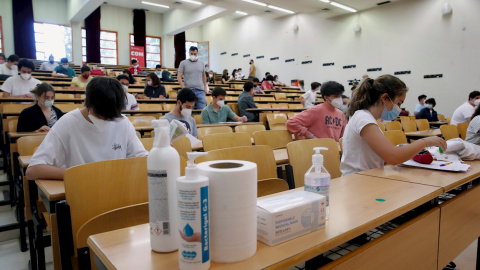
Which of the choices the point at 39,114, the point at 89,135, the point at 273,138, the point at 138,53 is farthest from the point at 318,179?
the point at 138,53

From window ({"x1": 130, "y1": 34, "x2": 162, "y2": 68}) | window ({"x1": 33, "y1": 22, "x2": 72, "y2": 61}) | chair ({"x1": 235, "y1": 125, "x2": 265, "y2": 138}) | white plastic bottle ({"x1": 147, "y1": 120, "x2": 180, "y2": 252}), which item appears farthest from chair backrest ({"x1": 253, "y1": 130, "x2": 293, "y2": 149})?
window ({"x1": 130, "y1": 34, "x2": 162, "y2": 68})

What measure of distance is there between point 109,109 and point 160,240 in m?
1.01

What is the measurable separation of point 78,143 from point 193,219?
1279 mm

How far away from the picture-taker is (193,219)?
619 millimetres

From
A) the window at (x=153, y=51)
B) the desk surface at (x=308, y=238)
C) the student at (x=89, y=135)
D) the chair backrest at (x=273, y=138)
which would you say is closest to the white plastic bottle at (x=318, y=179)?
the desk surface at (x=308, y=238)

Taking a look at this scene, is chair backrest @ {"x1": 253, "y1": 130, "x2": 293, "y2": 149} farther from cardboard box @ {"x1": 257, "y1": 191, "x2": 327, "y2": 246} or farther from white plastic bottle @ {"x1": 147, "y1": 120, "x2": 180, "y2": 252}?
white plastic bottle @ {"x1": 147, "y1": 120, "x2": 180, "y2": 252}

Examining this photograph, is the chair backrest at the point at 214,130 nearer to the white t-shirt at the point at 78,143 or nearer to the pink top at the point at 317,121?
the pink top at the point at 317,121

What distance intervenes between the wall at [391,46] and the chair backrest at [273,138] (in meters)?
8.56

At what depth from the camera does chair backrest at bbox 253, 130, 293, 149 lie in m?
2.58

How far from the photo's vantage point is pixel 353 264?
3.12ft

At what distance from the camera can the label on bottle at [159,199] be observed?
696 mm

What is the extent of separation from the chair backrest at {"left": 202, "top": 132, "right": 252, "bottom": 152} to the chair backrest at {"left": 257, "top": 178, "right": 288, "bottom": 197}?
0.68m

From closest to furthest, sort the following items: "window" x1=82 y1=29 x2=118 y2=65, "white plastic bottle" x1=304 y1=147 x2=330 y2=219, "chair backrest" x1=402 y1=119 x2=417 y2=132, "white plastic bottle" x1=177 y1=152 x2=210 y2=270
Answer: "white plastic bottle" x1=177 y1=152 x2=210 y2=270
"white plastic bottle" x1=304 y1=147 x2=330 y2=219
"chair backrest" x1=402 y1=119 x2=417 y2=132
"window" x1=82 y1=29 x2=118 y2=65

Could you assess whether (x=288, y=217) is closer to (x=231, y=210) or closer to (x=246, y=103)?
(x=231, y=210)
